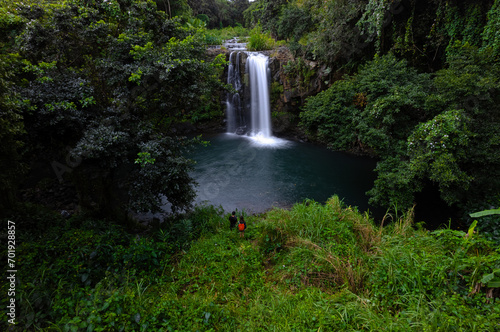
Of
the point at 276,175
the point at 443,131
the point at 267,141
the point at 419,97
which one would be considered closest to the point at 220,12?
the point at 267,141

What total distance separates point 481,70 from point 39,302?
11.9 m

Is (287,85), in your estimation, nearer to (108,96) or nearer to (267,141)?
(267,141)

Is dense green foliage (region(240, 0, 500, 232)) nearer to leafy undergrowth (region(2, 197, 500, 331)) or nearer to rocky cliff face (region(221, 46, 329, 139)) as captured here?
rocky cliff face (region(221, 46, 329, 139))

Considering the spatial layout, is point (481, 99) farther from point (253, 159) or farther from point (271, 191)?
point (253, 159)

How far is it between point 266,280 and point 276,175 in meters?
8.16

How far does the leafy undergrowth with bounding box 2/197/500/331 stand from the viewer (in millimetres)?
3291

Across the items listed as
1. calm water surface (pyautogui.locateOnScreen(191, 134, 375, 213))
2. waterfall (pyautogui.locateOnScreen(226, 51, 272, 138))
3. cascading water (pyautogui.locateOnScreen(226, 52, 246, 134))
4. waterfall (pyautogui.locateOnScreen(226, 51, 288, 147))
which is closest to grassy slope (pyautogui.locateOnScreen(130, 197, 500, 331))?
calm water surface (pyautogui.locateOnScreen(191, 134, 375, 213))

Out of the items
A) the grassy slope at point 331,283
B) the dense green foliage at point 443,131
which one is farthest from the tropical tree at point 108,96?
the dense green foliage at point 443,131

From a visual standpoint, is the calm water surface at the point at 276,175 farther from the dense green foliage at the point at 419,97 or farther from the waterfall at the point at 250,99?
the waterfall at the point at 250,99

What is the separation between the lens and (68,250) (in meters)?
4.98

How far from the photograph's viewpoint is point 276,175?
12766 millimetres

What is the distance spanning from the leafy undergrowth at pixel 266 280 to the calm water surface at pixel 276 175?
13.8ft

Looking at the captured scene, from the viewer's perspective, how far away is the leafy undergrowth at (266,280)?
329 centimetres

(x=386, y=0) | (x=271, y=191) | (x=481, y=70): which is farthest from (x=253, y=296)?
(x=386, y=0)
